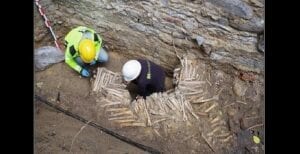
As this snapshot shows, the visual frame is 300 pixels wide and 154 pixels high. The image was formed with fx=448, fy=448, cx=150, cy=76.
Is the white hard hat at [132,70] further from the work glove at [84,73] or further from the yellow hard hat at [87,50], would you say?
the work glove at [84,73]

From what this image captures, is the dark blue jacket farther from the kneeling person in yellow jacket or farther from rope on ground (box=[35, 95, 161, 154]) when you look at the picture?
rope on ground (box=[35, 95, 161, 154])

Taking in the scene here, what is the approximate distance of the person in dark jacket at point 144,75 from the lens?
6609 mm

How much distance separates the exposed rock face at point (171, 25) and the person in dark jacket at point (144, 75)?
60 cm

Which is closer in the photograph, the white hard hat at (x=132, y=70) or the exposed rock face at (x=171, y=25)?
the white hard hat at (x=132, y=70)

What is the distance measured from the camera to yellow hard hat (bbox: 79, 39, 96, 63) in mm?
6801

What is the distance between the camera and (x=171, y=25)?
703 cm

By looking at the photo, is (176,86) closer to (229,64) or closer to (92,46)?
(229,64)

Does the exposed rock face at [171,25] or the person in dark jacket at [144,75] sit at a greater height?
the exposed rock face at [171,25]

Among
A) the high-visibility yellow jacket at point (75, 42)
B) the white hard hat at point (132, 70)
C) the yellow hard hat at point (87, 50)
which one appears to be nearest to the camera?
the white hard hat at point (132, 70)

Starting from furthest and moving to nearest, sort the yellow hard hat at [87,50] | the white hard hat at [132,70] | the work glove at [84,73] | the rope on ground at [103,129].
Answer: the work glove at [84,73], the yellow hard hat at [87,50], the white hard hat at [132,70], the rope on ground at [103,129]

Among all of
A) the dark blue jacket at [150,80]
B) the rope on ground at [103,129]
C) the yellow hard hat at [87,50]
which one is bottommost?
the rope on ground at [103,129]

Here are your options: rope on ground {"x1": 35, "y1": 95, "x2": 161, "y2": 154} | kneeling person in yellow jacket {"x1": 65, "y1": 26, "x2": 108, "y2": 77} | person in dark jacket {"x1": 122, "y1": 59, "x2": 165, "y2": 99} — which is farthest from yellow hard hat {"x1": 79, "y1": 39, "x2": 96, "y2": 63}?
rope on ground {"x1": 35, "y1": 95, "x2": 161, "y2": 154}

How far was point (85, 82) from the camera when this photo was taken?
710 centimetres

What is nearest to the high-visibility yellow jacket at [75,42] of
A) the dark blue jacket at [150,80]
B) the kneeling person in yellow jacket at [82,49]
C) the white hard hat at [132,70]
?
the kneeling person in yellow jacket at [82,49]
